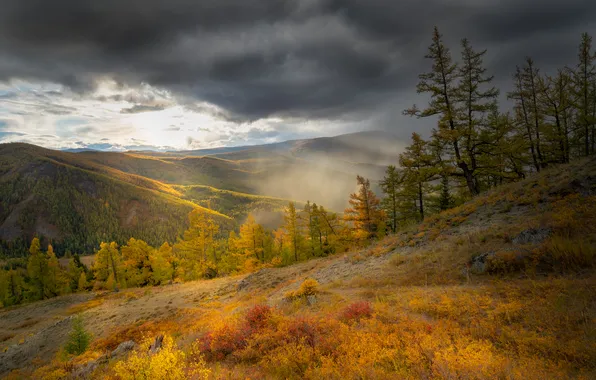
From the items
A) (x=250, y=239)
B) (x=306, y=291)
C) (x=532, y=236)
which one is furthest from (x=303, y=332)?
(x=250, y=239)

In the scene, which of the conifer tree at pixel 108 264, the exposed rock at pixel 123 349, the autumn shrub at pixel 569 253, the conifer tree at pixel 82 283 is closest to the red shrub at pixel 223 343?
the exposed rock at pixel 123 349

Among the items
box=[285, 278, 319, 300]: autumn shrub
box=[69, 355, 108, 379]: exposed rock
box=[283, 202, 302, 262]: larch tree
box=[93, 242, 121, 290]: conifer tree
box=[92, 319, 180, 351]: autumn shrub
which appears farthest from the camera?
box=[93, 242, 121, 290]: conifer tree

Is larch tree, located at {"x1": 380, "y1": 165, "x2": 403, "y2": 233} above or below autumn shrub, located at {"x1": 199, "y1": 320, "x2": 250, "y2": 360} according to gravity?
above

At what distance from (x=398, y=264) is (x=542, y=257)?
6.64 metres

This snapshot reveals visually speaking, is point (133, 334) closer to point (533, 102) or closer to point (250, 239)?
point (250, 239)

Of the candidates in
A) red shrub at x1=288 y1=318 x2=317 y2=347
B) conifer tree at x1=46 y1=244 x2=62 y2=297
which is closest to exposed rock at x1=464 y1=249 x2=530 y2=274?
red shrub at x1=288 y1=318 x2=317 y2=347

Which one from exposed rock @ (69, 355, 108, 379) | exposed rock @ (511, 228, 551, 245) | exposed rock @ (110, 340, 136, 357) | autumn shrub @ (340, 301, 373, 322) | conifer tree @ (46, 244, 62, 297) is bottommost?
conifer tree @ (46, 244, 62, 297)

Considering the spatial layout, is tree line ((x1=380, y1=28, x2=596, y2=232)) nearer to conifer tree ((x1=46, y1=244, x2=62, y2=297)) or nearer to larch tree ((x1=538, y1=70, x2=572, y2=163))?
larch tree ((x1=538, y1=70, x2=572, y2=163))

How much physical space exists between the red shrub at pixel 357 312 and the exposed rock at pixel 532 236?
7734mm

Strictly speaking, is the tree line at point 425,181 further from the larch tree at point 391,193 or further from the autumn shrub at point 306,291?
the autumn shrub at point 306,291

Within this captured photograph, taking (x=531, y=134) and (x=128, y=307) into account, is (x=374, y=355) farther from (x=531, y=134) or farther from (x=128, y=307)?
(x=531, y=134)

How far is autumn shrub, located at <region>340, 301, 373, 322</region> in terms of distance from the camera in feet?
29.5

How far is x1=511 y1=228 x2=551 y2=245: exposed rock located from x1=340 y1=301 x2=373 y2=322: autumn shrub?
25.4 feet

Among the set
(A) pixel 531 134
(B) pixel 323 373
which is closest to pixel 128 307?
(B) pixel 323 373
